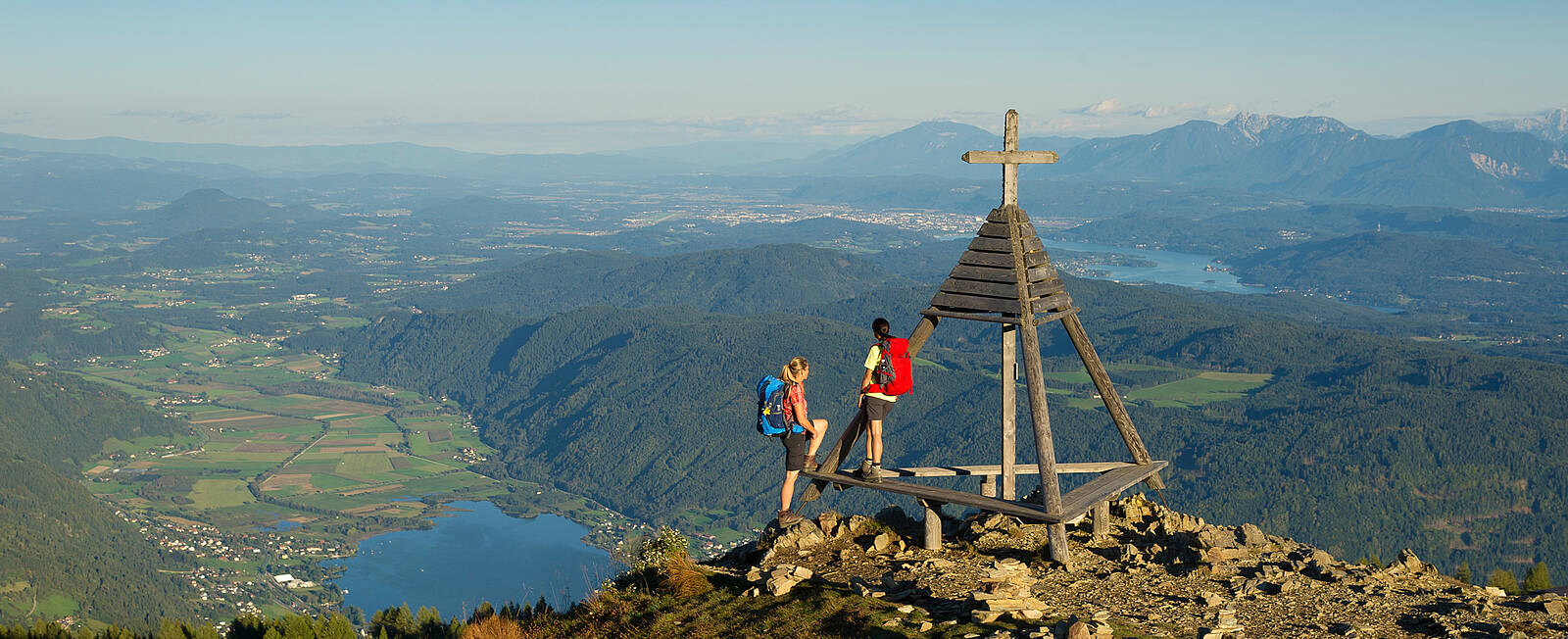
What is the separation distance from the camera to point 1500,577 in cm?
3859

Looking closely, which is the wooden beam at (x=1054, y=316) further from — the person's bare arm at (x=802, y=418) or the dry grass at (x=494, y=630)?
the dry grass at (x=494, y=630)

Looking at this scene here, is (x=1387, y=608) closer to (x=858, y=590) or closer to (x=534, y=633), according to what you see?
(x=858, y=590)

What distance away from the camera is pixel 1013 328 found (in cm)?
2292

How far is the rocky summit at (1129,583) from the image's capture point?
59.8 feet

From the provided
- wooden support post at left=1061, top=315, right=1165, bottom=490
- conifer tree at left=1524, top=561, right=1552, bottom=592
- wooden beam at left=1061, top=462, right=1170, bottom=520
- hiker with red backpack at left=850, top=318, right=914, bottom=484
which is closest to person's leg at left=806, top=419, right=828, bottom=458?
hiker with red backpack at left=850, top=318, right=914, bottom=484

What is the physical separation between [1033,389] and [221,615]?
6871 inches

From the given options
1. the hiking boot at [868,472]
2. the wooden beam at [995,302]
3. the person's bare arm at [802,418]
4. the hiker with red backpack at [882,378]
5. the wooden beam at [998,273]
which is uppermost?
the wooden beam at [998,273]

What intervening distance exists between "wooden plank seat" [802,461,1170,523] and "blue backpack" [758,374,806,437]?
1321mm

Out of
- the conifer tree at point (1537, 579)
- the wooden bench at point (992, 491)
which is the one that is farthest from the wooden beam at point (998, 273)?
the conifer tree at point (1537, 579)

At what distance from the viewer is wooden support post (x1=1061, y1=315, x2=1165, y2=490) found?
22984mm

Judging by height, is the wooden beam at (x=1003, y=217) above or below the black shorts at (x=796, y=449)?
above

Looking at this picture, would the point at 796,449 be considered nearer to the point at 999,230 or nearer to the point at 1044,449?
the point at 1044,449

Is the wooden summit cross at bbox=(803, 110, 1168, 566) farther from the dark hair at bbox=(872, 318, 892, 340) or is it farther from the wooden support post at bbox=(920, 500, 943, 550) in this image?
the dark hair at bbox=(872, 318, 892, 340)

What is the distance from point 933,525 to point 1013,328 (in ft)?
13.9
